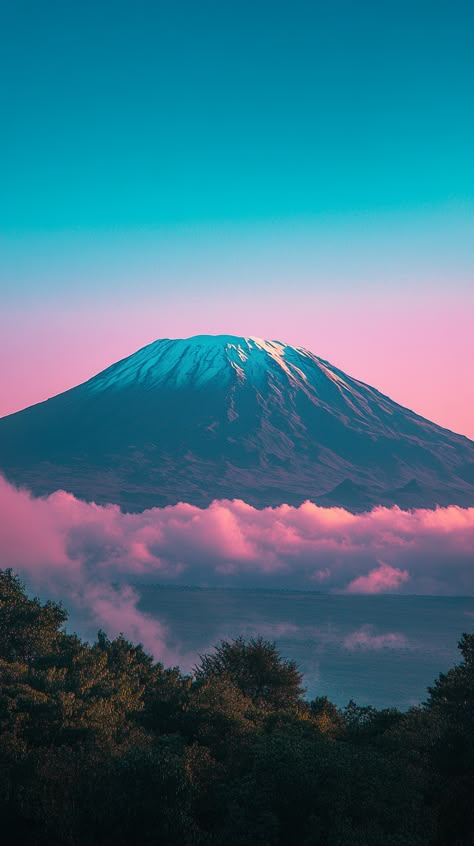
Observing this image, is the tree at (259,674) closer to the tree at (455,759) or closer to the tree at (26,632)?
the tree at (26,632)

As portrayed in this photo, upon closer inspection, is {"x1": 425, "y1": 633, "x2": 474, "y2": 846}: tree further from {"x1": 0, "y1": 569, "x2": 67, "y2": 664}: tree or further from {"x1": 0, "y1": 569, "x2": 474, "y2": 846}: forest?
{"x1": 0, "y1": 569, "x2": 67, "y2": 664}: tree


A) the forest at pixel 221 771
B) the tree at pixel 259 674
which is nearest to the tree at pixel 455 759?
the forest at pixel 221 771

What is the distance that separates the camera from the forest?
27.1m

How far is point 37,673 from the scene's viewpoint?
48031mm

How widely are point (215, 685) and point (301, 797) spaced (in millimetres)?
16397

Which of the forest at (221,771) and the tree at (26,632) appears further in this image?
the tree at (26,632)

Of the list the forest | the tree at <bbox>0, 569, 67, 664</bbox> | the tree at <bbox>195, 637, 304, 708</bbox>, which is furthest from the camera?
the tree at <bbox>0, 569, 67, 664</bbox>

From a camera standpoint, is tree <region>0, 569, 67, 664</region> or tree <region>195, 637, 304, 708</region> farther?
tree <region>0, 569, 67, 664</region>

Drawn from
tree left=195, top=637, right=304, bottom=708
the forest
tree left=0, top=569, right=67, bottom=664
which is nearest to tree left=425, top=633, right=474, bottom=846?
the forest

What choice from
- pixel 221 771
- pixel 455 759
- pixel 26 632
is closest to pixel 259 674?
pixel 26 632

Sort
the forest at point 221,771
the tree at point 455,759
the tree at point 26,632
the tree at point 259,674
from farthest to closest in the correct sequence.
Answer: the tree at point 26,632 → the tree at point 259,674 → the tree at point 455,759 → the forest at point 221,771

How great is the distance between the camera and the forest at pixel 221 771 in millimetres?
27094

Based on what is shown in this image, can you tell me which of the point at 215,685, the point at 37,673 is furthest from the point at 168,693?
the point at 37,673

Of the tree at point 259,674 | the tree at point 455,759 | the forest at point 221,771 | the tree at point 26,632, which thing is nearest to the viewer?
the forest at point 221,771
